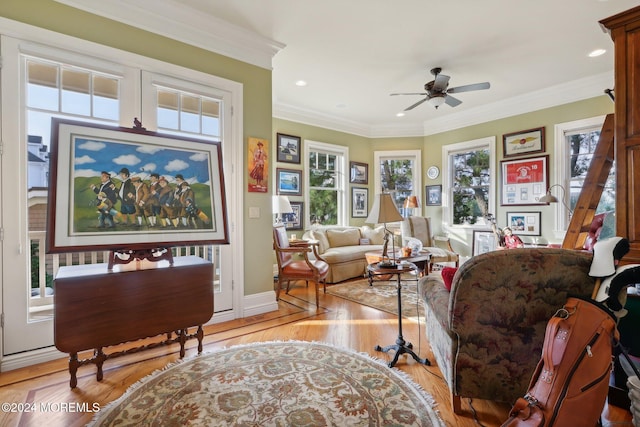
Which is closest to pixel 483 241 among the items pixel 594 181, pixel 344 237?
pixel 344 237

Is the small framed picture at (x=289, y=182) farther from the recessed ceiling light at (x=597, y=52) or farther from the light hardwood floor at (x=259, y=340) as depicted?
the recessed ceiling light at (x=597, y=52)

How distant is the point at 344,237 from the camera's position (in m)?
5.32

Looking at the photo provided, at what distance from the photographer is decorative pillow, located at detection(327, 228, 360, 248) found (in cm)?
521

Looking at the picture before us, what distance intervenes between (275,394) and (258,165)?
86.3 inches

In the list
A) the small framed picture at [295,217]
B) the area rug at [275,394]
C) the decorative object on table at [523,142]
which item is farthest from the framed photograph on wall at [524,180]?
the area rug at [275,394]

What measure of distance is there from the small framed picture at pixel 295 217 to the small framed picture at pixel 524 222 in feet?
11.5

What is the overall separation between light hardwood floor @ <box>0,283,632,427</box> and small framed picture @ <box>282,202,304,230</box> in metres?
1.85

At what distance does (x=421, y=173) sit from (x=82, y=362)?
19.5 feet

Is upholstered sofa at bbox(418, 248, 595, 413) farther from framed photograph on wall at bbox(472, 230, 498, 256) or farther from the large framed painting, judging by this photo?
framed photograph on wall at bbox(472, 230, 498, 256)

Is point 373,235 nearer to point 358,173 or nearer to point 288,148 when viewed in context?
point 358,173

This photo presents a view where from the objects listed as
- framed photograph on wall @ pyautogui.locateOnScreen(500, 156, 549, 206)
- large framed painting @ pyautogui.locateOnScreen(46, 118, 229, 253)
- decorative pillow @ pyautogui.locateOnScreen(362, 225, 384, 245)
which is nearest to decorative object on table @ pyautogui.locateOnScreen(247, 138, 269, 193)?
large framed painting @ pyautogui.locateOnScreen(46, 118, 229, 253)

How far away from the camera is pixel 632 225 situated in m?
1.74

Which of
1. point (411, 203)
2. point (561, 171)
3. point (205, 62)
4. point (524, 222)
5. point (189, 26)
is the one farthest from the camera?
point (411, 203)

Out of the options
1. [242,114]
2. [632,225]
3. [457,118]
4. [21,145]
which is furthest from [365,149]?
[21,145]
